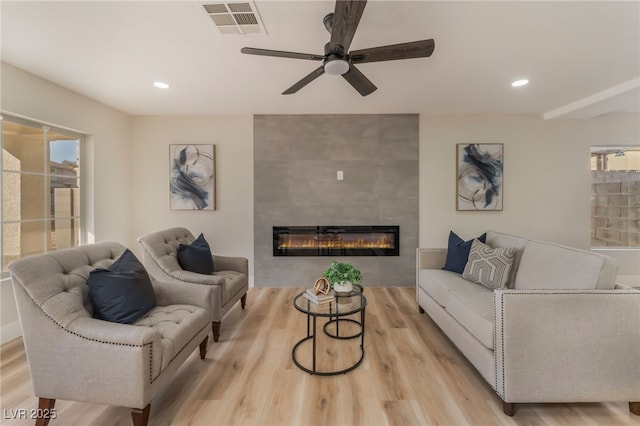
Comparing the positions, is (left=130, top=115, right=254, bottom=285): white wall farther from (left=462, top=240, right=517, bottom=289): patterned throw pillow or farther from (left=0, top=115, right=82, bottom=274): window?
(left=462, top=240, right=517, bottom=289): patterned throw pillow

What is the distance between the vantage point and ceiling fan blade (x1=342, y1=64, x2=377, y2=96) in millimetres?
1815

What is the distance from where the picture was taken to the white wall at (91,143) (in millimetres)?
2352

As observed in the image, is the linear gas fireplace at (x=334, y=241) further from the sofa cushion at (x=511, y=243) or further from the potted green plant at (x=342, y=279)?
the potted green plant at (x=342, y=279)

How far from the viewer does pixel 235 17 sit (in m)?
1.71

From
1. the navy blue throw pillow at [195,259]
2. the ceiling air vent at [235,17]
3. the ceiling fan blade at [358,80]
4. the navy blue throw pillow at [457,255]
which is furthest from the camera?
the navy blue throw pillow at [457,255]

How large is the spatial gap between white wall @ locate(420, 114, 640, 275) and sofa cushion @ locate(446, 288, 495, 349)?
1724 millimetres

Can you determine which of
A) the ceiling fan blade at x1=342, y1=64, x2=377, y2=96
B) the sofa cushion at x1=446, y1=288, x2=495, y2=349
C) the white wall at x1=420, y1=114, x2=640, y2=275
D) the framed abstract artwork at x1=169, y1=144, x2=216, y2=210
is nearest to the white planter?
the sofa cushion at x1=446, y1=288, x2=495, y2=349

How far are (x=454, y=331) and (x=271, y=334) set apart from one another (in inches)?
62.9

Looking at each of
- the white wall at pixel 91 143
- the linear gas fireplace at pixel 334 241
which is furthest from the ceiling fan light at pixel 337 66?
the white wall at pixel 91 143

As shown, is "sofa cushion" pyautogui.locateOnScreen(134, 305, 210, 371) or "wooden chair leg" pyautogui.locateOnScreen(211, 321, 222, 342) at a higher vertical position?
"sofa cushion" pyautogui.locateOnScreen(134, 305, 210, 371)

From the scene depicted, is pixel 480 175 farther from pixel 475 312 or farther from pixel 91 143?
pixel 91 143

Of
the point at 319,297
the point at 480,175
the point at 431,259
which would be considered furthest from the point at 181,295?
the point at 480,175

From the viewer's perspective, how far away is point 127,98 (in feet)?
10.3

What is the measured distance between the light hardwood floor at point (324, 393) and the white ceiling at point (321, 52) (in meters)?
2.47
